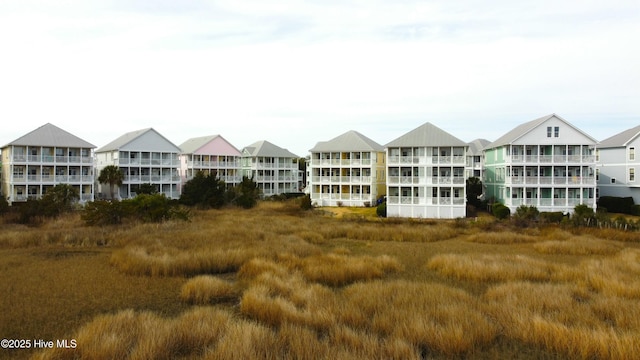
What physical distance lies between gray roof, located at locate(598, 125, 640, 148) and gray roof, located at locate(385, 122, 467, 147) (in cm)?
1957

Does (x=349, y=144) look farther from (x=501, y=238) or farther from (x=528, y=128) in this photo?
(x=501, y=238)

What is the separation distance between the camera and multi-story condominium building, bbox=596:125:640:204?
46.0m

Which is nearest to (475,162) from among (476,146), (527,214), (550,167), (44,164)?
(476,146)

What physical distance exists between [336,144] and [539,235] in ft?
105

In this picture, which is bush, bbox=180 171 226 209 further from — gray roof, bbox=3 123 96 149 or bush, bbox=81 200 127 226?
bush, bbox=81 200 127 226

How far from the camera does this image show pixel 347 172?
185 feet

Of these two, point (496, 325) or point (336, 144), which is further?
point (336, 144)

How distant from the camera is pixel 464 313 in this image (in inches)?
411

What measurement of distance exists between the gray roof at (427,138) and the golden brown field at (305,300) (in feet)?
73.5

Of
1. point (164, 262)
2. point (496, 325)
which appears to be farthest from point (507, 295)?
point (164, 262)

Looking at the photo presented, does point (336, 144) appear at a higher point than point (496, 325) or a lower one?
higher

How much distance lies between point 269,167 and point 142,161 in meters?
20.5

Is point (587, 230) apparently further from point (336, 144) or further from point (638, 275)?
point (336, 144)

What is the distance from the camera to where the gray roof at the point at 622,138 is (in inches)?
1828
